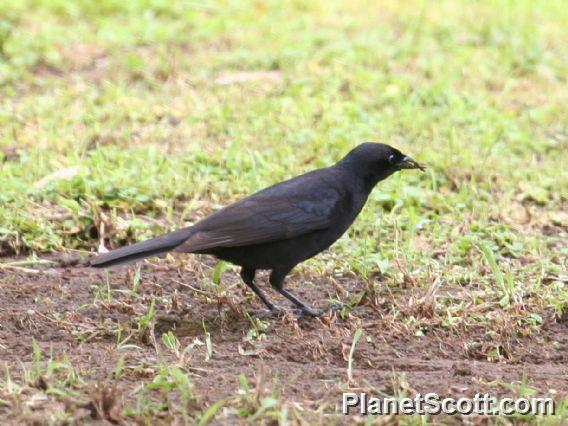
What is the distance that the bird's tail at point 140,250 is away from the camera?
5.25 meters

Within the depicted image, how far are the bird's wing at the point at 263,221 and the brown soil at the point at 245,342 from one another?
391 mm

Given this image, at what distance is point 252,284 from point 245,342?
0.61 m

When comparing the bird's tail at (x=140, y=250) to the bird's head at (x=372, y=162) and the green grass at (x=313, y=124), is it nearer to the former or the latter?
the green grass at (x=313, y=124)

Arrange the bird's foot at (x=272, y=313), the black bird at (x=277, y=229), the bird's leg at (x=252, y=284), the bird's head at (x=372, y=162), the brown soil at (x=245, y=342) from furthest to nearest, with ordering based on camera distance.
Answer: the bird's head at (x=372, y=162), the bird's leg at (x=252, y=284), the bird's foot at (x=272, y=313), the black bird at (x=277, y=229), the brown soil at (x=245, y=342)

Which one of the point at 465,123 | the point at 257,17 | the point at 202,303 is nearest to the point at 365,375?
the point at 202,303

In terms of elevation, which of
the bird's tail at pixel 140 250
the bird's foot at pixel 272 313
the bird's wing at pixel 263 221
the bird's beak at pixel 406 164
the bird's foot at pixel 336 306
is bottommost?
Answer: the bird's foot at pixel 272 313

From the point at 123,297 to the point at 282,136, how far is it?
105 inches

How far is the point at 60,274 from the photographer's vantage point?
6.05 metres

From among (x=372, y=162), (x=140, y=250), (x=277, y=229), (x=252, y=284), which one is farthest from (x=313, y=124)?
(x=140, y=250)

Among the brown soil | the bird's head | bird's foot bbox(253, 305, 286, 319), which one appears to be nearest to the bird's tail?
the brown soil

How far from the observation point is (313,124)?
27.2ft

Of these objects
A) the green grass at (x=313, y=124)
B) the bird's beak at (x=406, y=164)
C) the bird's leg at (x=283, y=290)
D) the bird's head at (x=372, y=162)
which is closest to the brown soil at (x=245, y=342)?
the bird's leg at (x=283, y=290)

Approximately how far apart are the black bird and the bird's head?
0.8 inches

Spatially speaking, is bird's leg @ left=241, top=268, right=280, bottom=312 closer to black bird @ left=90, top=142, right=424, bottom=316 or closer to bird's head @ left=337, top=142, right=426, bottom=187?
black bird @ left=90, top=142, right=424, bottom=316
